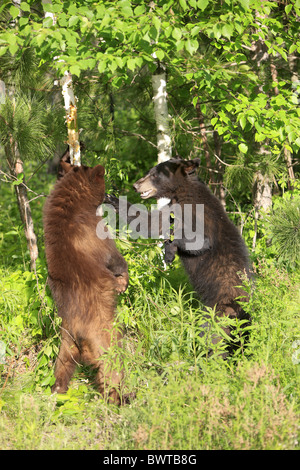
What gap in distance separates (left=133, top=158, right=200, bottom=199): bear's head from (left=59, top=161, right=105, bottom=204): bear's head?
113cm

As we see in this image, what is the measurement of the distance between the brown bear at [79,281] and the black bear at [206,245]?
39.6 inches

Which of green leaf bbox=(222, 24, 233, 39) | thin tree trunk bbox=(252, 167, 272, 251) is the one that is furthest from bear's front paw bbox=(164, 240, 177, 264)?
green leaf bbox=(222, 24, 233, 39)

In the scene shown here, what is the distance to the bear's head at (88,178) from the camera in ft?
13.5

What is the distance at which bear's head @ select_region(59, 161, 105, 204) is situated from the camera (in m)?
4.13

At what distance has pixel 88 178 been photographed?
4184mm

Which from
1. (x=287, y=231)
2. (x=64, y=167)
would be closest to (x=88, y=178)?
(x=64, y=167)

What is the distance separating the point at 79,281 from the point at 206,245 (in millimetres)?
1379

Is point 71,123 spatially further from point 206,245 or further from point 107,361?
point 107,361

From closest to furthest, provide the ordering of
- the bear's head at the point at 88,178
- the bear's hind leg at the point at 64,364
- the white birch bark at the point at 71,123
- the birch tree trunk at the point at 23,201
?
the bear's hind leg at the point at 64,364 < the bear's head at the point at 88,178 < the white birch bark at the point at 71,123 < the birch tree trunk at the point at 23,201

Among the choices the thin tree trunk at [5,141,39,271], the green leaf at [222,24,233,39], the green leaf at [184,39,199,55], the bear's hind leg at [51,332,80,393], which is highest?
the green leaf at [222,24,233,39]

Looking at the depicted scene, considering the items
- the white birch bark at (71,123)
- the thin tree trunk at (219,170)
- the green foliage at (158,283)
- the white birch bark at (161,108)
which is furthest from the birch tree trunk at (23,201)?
Result: the thin tree trunk at (219,170)

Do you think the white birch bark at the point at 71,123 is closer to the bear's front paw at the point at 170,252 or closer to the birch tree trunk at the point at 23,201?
the birch tree trunk at the point at 23,201

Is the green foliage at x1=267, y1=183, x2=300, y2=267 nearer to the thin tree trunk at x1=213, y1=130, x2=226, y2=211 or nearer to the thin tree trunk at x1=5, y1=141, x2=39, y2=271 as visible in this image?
the thin tree trunk at x1=213, y1=130, x2=226, y2=211

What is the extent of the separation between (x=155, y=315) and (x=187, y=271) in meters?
0.50
